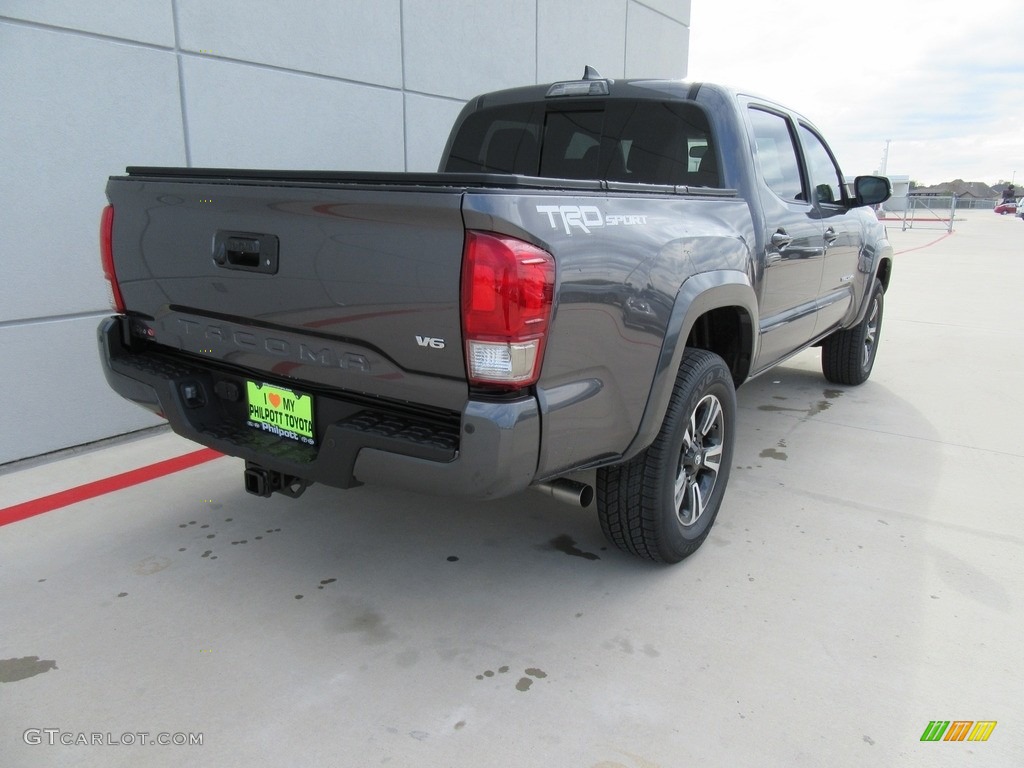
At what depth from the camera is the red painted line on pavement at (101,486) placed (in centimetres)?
341

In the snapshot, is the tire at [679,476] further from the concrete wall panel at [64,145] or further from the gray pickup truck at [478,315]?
the concrete wall panel at [64,145]

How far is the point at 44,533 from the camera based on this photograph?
10.5 feet

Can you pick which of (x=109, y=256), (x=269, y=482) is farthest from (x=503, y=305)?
(x=109, y=256)

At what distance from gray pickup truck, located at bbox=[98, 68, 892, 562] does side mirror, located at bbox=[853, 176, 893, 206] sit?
4.54 ft

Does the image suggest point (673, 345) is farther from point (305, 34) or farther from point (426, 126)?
point (426, 126)

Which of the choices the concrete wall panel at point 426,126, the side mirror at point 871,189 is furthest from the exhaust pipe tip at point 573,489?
the concrete wall panel at point 426,126

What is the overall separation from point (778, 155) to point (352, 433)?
9.28ft

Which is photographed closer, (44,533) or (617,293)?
(617,293)

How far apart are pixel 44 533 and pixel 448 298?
2.38 meters

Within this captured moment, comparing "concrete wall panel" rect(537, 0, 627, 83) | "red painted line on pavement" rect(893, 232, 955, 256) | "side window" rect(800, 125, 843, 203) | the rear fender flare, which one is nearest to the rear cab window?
the rear fender flare

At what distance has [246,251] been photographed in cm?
236

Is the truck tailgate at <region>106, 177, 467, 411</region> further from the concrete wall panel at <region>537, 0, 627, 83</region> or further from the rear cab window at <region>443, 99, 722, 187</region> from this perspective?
the concrete wall panel at <region>537, 0, 627, 83</region>

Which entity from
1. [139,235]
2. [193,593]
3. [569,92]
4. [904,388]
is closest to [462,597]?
[193,593]

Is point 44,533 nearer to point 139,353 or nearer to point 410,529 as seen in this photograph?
point 139,353
